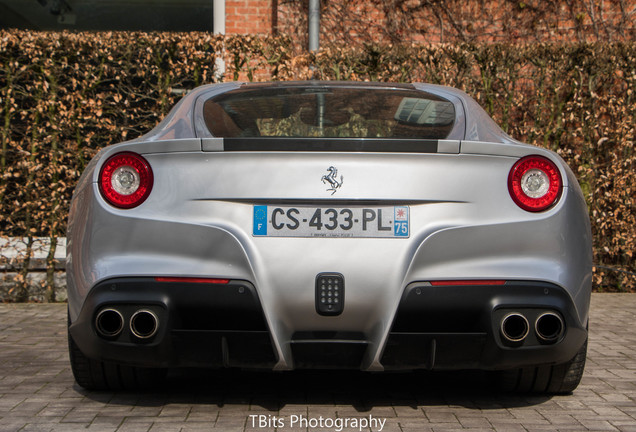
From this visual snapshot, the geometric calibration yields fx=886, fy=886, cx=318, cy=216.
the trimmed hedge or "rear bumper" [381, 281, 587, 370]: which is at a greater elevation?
the trimmed hedge

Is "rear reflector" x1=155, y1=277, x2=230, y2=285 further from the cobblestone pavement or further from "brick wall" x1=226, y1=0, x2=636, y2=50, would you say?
"brick wall" x1=226, y1=0, x2=636, y2=50

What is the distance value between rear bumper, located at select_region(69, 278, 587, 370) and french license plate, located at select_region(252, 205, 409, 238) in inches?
9.2

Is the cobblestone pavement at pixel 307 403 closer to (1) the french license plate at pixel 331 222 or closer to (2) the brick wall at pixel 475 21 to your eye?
(1) the french license plate at pixel 331 222

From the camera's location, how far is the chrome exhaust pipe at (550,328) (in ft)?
11.6

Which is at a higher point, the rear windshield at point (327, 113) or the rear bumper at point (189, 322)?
the rear windshield at point (327, 113)

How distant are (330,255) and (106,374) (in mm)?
1388

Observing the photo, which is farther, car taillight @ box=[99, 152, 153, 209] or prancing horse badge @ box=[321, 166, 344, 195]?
car taillight @ box=[99, 152, 153, 209]

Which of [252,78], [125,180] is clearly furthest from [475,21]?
[125,180]

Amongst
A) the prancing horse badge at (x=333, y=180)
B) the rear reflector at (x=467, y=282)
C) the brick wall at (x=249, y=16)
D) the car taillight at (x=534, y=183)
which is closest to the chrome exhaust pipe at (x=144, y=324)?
the prancing horse badge at (x=333, y=180)

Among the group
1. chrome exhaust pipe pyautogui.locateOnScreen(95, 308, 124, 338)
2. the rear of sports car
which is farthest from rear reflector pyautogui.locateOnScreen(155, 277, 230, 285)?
chrome exhaust pipe pyautogui.locateOnScreen(95, 308, 124, 338)

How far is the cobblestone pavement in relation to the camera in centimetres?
366

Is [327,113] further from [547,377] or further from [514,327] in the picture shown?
[547,377]

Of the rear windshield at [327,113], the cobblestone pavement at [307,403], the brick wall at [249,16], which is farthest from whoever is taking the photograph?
the brick wall at [249,16]

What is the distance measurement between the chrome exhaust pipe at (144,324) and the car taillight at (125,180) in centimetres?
43
